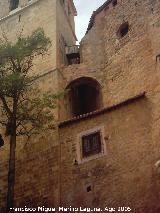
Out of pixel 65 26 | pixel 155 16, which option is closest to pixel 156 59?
pixel 155 16

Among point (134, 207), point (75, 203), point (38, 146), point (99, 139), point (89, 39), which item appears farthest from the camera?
point (89, 39)

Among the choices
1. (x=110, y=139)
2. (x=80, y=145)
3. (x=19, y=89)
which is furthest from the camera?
(x=80, y=145)

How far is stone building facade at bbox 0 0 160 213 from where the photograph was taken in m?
13.4

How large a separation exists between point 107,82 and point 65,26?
277 inches

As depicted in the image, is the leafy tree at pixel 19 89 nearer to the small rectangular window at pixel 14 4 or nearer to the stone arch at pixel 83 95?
the stone arch at pixel 83 95

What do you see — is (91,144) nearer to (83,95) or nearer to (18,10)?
(83,95)

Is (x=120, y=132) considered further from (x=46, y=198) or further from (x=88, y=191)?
(x=46, y=198)

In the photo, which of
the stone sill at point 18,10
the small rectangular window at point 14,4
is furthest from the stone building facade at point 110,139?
the small rectangular window at point 14,4

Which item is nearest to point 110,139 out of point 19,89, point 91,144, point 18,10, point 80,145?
point 91,144

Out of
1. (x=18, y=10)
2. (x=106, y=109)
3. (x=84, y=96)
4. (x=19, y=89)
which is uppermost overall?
(x=18, y=10)

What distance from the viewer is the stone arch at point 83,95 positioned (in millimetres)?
19297

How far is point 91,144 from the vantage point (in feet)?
50.0

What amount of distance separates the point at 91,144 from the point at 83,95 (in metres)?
6.29

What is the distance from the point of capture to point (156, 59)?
51.8 ft
